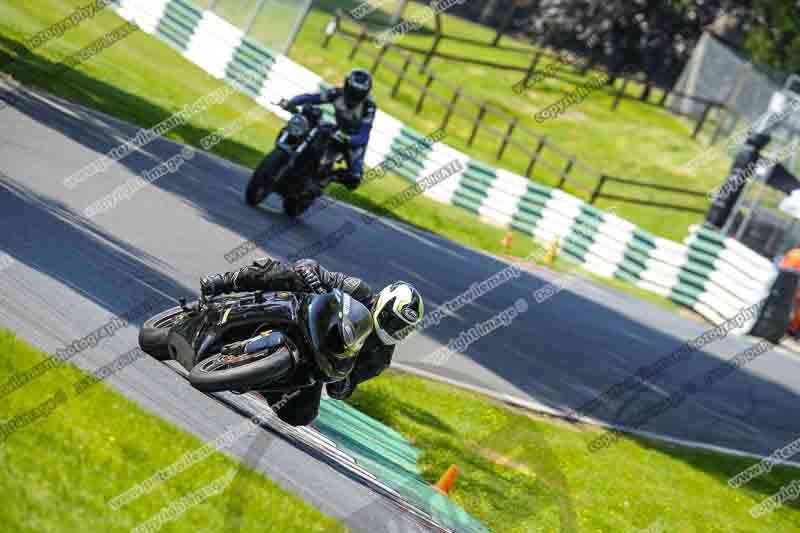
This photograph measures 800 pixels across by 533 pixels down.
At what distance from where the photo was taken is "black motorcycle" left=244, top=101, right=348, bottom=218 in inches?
640

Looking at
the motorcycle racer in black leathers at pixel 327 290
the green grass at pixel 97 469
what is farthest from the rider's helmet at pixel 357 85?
the green grass at pixel 97 469

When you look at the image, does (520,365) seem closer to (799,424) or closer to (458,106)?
(799,424)

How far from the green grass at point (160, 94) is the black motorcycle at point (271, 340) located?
37.6 feet

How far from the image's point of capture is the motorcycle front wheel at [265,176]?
1622 centimetres

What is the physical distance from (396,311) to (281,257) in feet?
20.4

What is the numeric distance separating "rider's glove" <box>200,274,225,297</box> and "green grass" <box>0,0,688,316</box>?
1104 cm

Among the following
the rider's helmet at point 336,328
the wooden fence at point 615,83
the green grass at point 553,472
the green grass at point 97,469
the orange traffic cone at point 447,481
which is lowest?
the wooden fence at point 615,83

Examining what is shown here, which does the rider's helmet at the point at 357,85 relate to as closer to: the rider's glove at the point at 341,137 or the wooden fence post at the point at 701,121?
the rider's glove at the point at 341,137

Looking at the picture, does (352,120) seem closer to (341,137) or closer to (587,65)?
(341,137)

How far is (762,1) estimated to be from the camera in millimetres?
40219
